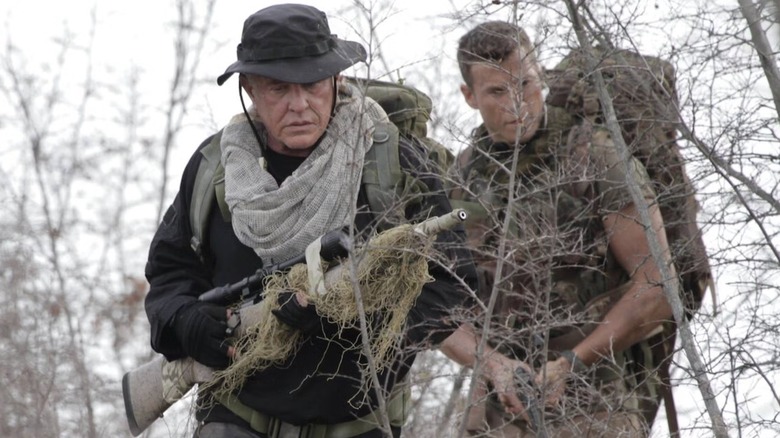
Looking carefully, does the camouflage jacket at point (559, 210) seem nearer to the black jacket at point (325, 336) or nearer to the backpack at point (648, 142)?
the backpack at point (648, 142)

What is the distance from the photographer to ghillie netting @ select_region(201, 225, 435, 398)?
6324 mm

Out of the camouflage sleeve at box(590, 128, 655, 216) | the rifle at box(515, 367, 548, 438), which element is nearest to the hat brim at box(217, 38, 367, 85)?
the camouflage sleeve at box(590, 128, 655, 216)

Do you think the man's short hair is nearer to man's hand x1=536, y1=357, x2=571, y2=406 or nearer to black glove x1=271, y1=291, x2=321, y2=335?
man's hand x1=536, y1=357, x2=571, y2=406

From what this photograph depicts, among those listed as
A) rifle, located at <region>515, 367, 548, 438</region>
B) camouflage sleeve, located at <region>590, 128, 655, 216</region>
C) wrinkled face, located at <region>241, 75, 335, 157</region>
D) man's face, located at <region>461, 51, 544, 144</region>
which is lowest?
rifle, located at <region>515, 367, 548, 438</region>

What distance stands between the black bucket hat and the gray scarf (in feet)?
0.67

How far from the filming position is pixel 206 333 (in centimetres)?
672

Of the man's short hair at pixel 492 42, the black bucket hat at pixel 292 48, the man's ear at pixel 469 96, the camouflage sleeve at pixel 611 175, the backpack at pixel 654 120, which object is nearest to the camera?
the black bucket hat at pixel 292 48

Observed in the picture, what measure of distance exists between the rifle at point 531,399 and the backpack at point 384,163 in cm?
73

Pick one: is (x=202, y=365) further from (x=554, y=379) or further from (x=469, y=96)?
(x=469, y=96)

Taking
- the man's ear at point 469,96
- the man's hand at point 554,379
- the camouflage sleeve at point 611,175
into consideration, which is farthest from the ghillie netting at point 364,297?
the man's ear at point 469,96

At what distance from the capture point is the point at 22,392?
33.5 feet

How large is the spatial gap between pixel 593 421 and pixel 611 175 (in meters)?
1.53

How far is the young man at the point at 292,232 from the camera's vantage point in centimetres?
665

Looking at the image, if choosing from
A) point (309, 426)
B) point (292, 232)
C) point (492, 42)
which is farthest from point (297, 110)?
point (492, 42)
